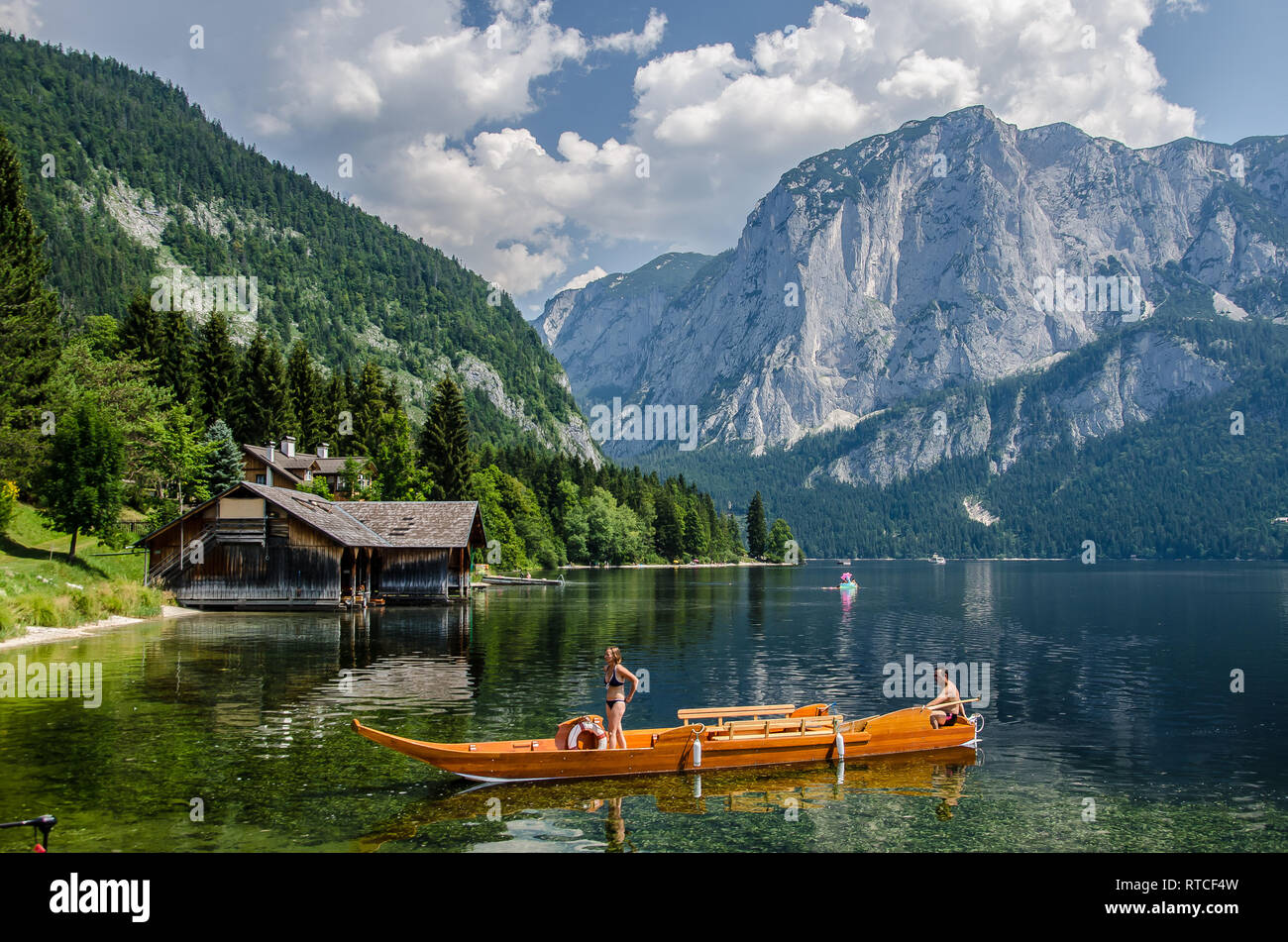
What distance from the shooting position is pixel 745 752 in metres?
22.2

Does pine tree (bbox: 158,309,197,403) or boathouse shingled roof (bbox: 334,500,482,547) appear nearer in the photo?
boathouse shingled roof (bbox: 334,500,482,547)

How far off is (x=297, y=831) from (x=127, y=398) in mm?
63892

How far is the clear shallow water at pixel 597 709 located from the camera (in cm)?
1708

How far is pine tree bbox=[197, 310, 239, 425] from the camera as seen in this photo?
86438 millimetres

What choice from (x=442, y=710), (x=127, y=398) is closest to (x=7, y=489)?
(x=127, y=398)

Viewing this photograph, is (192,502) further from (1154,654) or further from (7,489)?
(1154,654)

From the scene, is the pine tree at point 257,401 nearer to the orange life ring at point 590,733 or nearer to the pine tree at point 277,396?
the pine tree at point 277,396

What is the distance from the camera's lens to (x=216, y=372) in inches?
3435

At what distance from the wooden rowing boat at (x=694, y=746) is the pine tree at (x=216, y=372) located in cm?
7402

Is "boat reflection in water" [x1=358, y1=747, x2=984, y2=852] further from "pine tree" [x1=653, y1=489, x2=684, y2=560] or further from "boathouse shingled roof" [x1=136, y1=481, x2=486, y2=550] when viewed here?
"pine tree" [x1=653, y1=489, x2=684, y2=560]

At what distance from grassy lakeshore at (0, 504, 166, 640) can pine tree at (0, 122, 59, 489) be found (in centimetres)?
395

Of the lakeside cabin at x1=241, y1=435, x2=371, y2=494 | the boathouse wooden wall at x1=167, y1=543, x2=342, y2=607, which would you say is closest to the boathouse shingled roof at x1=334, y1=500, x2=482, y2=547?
the lakeside cabin at x1=241, y1=435, x2=371, y2=494

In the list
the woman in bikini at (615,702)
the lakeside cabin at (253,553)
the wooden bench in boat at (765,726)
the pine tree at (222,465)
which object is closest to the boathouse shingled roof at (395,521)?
the lakeside cabin at (253,553)

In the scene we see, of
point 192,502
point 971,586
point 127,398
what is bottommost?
point 971,586
